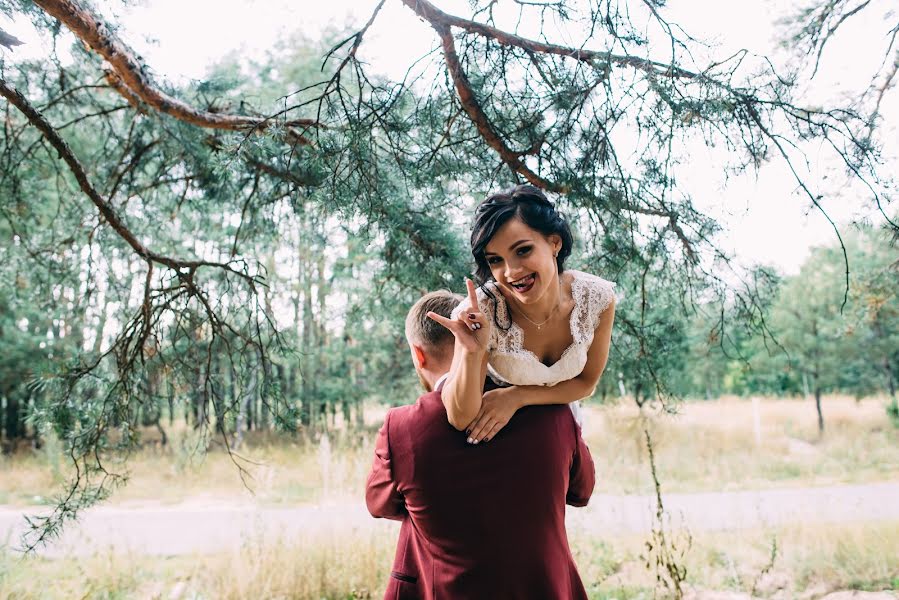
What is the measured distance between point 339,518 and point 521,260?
395 centimetres

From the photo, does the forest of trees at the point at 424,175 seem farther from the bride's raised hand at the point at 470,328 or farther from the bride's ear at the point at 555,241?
the bride's raised hand at the point at 470,328

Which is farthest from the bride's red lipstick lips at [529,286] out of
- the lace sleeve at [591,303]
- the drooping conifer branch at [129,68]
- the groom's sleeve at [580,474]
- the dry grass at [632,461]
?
the dry grass at [632,461]

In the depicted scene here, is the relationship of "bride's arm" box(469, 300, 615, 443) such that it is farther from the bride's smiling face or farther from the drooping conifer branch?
the drooping conifer branch

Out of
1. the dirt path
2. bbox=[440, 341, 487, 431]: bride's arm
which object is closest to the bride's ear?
bbox=[440, 341, 487, 431]: bride's arm

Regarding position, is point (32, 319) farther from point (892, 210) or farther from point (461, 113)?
point (892, 210)

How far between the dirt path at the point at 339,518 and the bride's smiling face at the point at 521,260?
3.75 meters

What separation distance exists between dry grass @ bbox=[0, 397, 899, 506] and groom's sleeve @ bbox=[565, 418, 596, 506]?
16.5 ft

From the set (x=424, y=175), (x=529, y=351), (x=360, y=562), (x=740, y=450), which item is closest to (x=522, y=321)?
(x=529, y=351)

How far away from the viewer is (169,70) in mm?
3785

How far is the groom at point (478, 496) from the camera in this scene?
1474mm

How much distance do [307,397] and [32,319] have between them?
5595mm

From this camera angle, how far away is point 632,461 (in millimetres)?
10203

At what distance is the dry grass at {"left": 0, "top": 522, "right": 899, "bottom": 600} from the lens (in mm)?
4430

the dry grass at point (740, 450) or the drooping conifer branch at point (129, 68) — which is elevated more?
the drooping conifer branch at point (129, 68)
